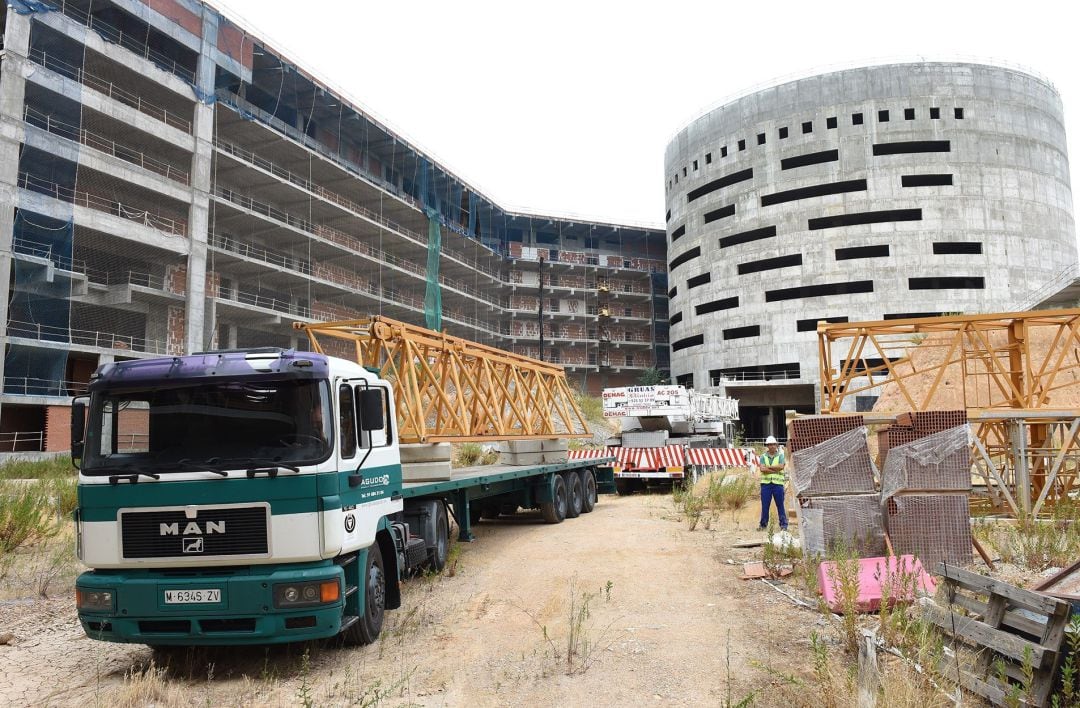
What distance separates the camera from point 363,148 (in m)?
49.3

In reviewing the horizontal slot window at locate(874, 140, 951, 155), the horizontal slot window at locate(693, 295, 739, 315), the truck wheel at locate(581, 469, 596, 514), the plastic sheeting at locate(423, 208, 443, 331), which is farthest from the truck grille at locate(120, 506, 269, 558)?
the horizontal slot window at locate(874, 140, 951, 155)

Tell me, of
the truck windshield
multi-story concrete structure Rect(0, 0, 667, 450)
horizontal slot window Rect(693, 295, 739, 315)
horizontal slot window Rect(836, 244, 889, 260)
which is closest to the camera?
the truck windshield

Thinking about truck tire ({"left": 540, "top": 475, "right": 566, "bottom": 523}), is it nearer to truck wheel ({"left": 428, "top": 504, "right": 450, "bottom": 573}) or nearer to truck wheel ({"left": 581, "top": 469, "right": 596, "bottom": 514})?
truck wheel ({"left": 581, "top": 469, "right": 596, "bottom": 514})

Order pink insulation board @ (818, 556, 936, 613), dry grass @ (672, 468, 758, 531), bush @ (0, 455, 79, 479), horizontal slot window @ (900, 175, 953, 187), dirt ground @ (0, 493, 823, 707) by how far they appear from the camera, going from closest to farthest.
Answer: dirt ground @ (0, 493, 823, 707) → pink insulation board @ (818, 556, 936, 613) → dry grass @ (672, 468, 758, 531) → bush @ (0, 455, 79, 479) → horizontal slot window @ (900, 175, 953, 187)

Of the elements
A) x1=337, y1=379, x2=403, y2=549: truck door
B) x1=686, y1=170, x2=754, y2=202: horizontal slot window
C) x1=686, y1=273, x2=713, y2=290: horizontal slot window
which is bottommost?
x1=337, y1=379, x2=403, y2=549: truck door

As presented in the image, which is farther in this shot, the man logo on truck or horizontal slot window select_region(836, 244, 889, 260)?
horizontal slot window select_region(836, 244, 889, 260)

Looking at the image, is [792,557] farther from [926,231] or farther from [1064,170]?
[1064,170]

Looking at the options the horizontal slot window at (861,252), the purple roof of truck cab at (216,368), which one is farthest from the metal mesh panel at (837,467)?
the horizontal slot window at (861,252)

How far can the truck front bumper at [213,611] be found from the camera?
559 centimetres

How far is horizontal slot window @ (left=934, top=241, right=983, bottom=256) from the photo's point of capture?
51772mm

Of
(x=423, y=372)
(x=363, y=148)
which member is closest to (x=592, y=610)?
Result: (x=423, y=372)

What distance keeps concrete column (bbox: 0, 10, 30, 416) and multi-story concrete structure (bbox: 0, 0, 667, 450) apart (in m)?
0.06

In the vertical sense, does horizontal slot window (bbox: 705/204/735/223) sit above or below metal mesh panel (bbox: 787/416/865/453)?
above

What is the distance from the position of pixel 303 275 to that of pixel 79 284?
1178 centimetres
